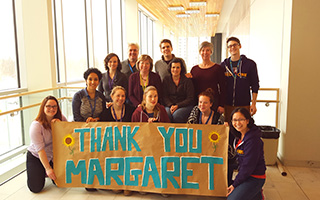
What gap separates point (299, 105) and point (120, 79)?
2537 mm

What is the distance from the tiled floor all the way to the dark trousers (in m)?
0.08

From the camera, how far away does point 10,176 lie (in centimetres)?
417

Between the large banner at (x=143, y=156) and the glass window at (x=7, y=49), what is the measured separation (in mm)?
2359

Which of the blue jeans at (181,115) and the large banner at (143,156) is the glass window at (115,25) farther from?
the large banner at (143,156)

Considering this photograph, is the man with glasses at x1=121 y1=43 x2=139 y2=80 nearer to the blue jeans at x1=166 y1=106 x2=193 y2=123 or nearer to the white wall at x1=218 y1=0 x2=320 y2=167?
the blue jeans at x1=166 y1=106 x2=193 y2=123

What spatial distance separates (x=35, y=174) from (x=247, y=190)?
2.41m

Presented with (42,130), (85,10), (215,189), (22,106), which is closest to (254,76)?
(215,189)

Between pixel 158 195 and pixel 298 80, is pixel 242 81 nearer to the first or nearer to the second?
pixel 298 80

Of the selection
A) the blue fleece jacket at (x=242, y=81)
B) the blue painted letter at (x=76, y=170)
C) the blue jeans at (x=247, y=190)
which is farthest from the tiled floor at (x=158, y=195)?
the blue fleece jacket at (x=242, y=81)

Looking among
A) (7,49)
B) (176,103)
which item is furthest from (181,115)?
(7,49)

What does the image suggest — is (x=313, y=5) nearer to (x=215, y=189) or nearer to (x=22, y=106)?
(x=215, y=189)

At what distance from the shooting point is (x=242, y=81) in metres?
3.82

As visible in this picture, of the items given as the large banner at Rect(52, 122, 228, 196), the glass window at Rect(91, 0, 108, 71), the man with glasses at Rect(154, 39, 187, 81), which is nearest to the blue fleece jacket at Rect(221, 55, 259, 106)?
the man with glasses at Rect(154, 39, 187, 81)

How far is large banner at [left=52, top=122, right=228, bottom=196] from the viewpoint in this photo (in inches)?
121
